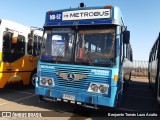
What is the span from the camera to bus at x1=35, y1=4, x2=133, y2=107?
22.2 feet

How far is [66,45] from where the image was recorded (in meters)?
7.34

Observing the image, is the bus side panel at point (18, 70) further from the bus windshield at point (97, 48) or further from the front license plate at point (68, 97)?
the bus windshield at point (97, 48)

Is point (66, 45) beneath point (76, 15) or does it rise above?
beneath

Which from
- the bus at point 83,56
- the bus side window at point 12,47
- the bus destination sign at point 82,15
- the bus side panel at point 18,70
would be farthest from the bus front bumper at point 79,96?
the bus side window at point 12,47

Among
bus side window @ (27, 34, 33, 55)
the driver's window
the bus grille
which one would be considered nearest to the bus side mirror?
the bus grille

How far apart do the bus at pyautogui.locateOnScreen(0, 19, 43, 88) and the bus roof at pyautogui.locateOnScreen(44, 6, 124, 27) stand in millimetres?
2255

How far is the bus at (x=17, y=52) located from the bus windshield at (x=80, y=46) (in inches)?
98.7

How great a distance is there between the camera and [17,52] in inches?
414

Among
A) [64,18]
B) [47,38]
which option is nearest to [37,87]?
[47,38]

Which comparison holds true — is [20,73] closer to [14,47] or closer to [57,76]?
[14,47]

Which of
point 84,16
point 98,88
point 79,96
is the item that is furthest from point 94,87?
point 84,16

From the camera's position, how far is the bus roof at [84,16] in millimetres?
7012

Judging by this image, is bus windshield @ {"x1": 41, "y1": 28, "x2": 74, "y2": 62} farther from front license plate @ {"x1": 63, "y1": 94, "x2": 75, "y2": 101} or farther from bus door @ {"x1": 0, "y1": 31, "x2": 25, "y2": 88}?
bus door @ {"x1": 0, "y1": 31, "x2": 25, "y2": 88}

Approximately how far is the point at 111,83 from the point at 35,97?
4285 mm
